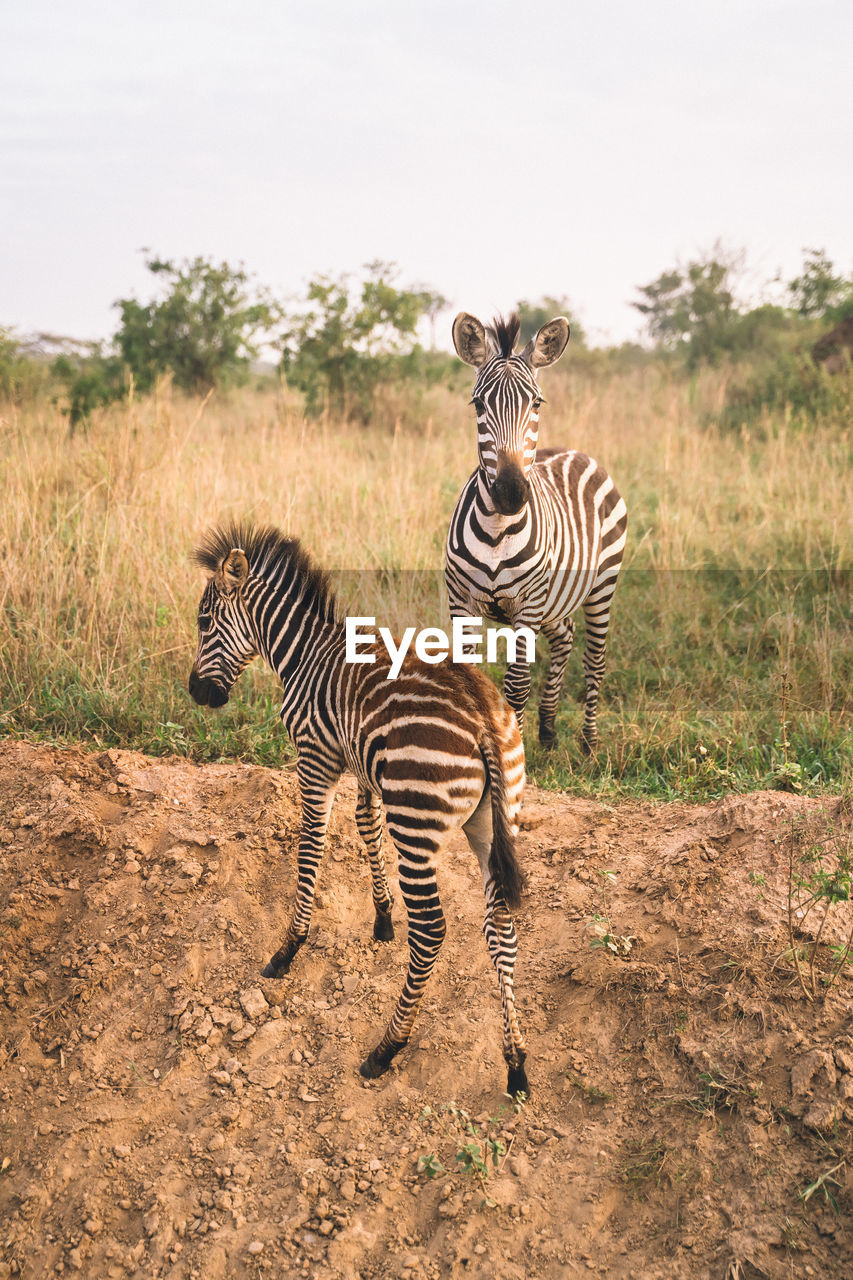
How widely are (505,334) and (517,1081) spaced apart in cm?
392

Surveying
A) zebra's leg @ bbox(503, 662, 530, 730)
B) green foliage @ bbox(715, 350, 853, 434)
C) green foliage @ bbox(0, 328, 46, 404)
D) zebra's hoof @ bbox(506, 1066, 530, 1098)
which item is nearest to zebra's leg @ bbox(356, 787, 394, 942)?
zebra's hoof @ bbox(506, 1066, 530, 1098)

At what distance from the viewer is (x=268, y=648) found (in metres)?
4.26

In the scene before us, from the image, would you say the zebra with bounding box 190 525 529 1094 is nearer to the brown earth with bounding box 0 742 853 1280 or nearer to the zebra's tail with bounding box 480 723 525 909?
the zebra's tail with bounding box 480 723 525 909

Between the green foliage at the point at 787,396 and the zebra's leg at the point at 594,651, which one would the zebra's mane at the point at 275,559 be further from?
the green foliage at the point at 787,396

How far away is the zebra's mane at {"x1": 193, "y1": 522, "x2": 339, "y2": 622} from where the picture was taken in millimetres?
4133

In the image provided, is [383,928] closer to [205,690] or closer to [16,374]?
[205,690]

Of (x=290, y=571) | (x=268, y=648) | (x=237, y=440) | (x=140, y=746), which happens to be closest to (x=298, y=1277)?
(x=268, y=648)

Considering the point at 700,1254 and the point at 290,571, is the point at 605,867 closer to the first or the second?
the point at 700,1254

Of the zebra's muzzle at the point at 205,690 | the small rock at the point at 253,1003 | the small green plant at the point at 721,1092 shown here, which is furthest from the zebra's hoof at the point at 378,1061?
the zebra's muzzle at the point at 205,690

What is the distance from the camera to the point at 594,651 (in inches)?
243

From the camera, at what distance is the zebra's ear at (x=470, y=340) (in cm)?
512

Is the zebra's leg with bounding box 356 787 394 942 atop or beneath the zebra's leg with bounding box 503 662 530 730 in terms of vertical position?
beneath

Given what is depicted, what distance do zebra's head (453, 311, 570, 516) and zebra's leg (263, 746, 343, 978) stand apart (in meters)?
1.85

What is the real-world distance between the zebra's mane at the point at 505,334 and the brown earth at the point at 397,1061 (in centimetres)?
270
